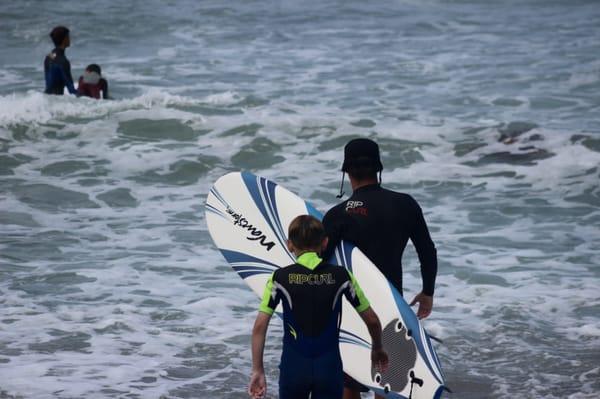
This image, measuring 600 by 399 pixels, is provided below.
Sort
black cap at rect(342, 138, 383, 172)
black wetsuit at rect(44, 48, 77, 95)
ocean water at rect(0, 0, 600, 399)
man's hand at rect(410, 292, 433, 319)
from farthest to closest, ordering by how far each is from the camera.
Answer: black wetsuit at rect(44, 48, 77, 95) → ocean water at rect(0, 0, 600, 399) → man's hand at rect(410, 292, 433, 319) → black cap at rect(342, 138, 383, 172)

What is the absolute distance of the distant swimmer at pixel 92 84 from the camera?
14.4m

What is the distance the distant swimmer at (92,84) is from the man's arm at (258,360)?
10779mm

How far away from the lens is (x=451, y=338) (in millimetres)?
6832

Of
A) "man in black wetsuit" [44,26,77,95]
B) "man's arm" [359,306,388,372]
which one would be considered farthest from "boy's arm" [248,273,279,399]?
"man in black wetsuit" [44,26,77,95]

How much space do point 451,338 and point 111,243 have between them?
3.64 m

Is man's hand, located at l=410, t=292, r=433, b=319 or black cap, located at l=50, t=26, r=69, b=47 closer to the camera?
man's hand, located at l=410, t=292, r=433, b=319

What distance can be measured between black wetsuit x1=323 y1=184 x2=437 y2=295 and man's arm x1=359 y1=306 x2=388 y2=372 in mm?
516

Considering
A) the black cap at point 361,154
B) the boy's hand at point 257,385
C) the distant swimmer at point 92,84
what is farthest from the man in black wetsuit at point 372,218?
the distant swimmer at point 92,84

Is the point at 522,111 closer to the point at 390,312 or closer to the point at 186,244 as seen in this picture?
the point at 186,244

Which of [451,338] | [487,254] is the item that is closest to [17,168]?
[487,254]

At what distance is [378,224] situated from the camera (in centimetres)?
459

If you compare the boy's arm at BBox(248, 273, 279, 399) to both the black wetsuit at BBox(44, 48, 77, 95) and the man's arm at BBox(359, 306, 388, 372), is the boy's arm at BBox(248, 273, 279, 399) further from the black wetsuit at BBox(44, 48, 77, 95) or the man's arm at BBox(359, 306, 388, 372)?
the black wetsuit at BBox(44, 48, 77, 95)

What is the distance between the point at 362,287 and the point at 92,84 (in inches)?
416

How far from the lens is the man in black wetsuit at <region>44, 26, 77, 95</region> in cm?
1240
